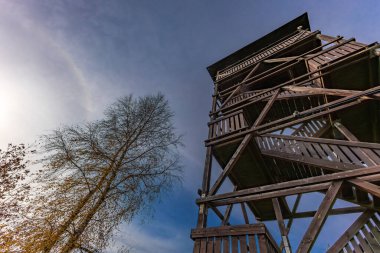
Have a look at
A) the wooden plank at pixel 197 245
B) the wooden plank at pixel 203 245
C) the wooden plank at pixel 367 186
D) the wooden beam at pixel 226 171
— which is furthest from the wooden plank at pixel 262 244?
the wooden plank at pixel 367 186

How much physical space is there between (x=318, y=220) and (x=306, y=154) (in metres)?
2.03

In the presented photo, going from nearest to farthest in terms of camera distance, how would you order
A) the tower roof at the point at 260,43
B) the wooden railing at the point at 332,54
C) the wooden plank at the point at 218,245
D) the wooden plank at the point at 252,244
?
the wooden plank at the point at 252,244 → the wooden plank at the point at 218,245 → the wooden railing at the point at 332,54 → the tower roof at the point at 260,43

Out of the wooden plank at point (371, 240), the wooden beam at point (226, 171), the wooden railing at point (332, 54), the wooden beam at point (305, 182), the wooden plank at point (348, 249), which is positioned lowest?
the wooden plank at point (348, 249)

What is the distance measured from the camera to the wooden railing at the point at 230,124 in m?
5.79

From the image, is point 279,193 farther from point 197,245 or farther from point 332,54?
point 332,54

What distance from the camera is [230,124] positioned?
625cm

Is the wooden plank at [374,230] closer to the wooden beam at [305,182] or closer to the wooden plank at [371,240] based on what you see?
the wooden plank at [371,240]

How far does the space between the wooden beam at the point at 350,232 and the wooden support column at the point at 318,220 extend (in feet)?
4.76

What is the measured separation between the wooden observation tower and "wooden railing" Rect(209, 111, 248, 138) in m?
0.03

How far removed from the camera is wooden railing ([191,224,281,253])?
3.11m

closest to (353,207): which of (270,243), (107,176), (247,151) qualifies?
(247,151)

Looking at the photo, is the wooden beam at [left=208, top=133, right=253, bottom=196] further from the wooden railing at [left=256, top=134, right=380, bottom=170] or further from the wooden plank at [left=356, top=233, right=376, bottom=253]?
the wooden plank at [left=356, top=233, right=376, bottom=253]

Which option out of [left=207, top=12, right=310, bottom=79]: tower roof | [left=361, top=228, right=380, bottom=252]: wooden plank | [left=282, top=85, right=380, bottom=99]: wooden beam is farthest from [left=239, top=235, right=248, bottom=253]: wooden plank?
[left=207, top=12, right=310, bottom=79]: tower roof

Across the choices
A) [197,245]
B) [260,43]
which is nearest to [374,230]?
[197,245]
